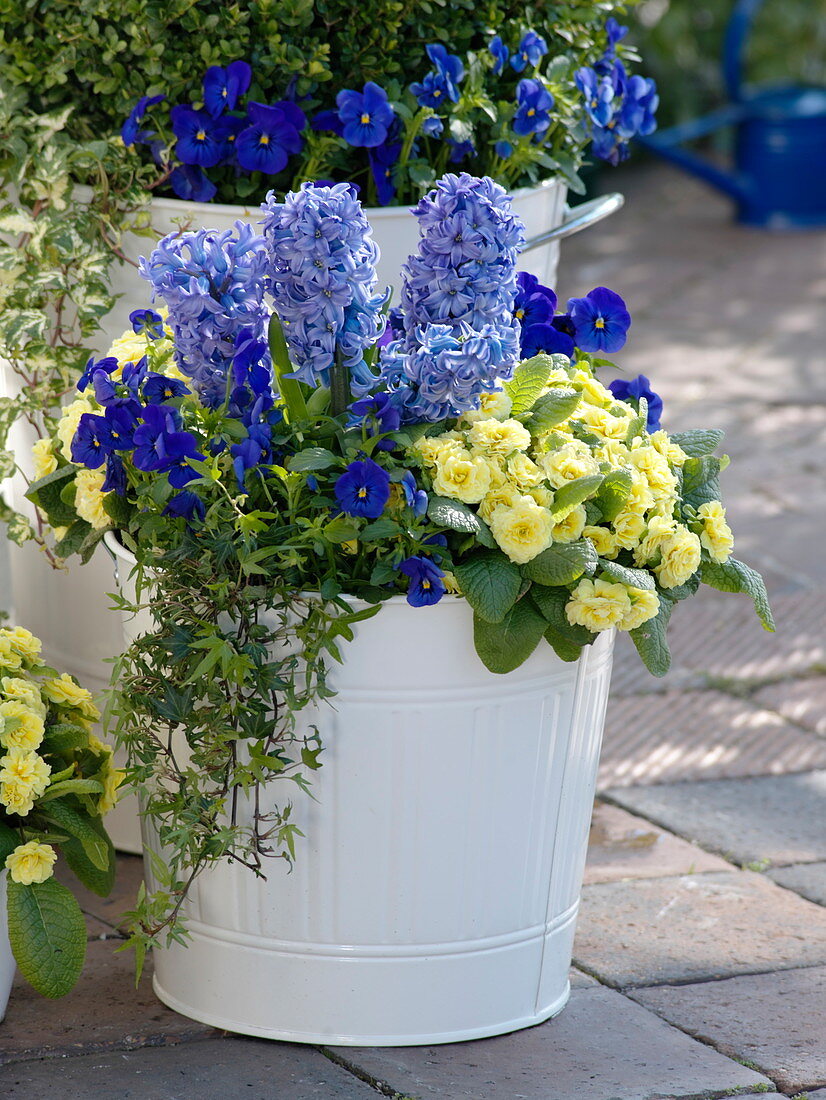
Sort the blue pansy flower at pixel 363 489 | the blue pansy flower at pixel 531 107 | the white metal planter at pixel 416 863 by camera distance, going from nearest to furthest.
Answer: the blue pansy flower at pixel 363 489 → the white metal planter at pixel 416 863 → the blue pansy flower at pixel 531 107

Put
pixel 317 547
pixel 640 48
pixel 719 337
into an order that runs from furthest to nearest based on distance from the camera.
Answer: pixel 640 48 < pixel 719 337 < pixel 317 547

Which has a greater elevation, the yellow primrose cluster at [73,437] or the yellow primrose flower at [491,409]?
the yellow primrose flower at [491,409]

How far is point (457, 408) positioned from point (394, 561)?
7.6 inches

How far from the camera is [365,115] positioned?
2076 millimetres

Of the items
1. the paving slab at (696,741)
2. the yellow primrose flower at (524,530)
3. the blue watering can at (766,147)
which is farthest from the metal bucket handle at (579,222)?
the blue watering can at (766,147)

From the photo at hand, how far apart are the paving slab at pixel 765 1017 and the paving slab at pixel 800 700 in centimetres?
89

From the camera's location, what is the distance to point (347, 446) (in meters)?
1.68

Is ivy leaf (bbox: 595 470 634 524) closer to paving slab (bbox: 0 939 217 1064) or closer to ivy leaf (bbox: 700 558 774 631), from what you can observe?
ivy leaf (bbox: 700 558 774 631)

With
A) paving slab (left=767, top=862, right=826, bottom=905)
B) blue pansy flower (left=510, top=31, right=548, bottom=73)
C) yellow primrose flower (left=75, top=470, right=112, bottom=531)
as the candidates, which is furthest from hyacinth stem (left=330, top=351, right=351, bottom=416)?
paving slab (left=767, top=862, right=826, bottom=905)

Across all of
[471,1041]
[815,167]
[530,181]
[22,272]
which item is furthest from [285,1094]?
[815,167]

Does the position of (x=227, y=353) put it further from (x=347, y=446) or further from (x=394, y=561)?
(x=394, y=561)

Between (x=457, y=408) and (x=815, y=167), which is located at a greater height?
(x=457, y=408)

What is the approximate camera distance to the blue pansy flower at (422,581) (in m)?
1.64

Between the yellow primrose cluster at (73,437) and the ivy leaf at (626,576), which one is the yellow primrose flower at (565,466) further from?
the yellow primrose cluster at (73,437)
